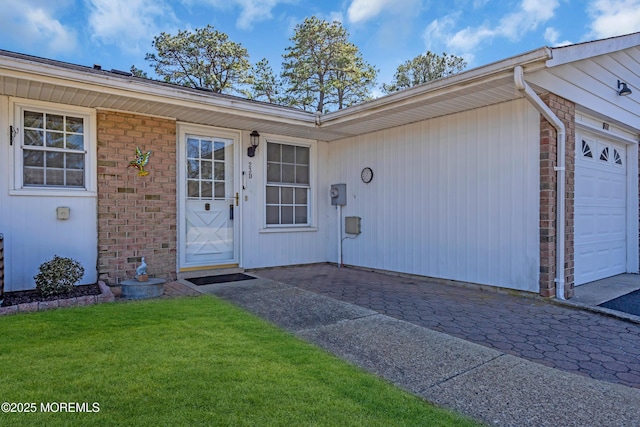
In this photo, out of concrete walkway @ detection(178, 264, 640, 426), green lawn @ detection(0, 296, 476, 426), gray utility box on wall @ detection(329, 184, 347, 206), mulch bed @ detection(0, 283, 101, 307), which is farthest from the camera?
gray utility box on wall @ detection(329, 184, 347, 206)

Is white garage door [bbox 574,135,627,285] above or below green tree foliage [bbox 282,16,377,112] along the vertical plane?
below

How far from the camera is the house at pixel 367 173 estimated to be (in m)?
4.77

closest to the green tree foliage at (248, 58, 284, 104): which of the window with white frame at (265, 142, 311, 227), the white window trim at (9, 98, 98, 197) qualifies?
the window with white frame at (265, 142, 311, 227)

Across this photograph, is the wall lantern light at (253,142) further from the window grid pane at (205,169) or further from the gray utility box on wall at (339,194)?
the gray utility box on wall at (339,194)

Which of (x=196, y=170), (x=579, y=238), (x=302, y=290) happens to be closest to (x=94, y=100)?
(x=196, y=170)

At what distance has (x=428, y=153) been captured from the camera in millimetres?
6133

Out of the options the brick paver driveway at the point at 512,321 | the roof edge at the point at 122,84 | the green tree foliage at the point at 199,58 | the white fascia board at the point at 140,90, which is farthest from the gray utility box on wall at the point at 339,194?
the green tree foliage at the point at 199,58

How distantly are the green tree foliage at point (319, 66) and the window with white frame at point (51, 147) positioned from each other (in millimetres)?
14701

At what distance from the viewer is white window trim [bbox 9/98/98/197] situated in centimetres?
483

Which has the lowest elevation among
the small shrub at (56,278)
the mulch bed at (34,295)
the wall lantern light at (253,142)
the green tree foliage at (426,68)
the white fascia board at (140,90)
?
the mulch bed at (34,295)

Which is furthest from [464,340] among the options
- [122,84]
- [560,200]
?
[122,84]

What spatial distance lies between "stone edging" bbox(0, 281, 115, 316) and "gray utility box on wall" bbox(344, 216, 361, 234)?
14.0ft

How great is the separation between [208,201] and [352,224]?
2719 mm

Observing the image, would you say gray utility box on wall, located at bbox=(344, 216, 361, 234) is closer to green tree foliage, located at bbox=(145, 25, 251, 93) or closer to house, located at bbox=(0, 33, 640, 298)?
house, located at bbox=(0, 33, 640, 298)
